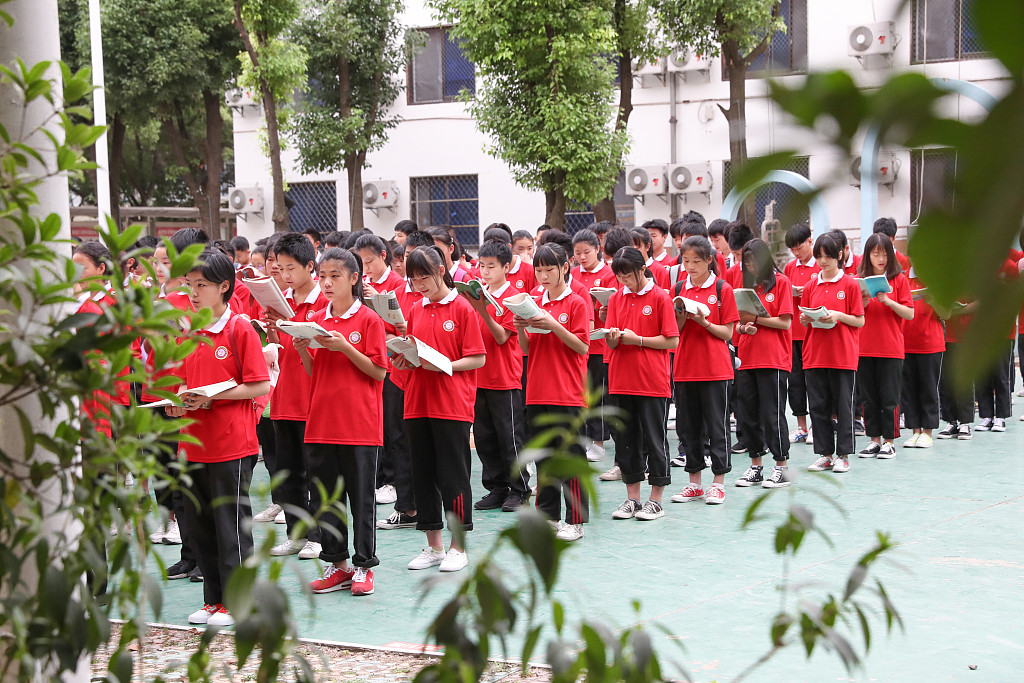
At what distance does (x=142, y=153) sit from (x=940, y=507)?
80.0 feet

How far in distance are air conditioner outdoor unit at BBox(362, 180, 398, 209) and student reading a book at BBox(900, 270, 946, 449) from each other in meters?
12.1

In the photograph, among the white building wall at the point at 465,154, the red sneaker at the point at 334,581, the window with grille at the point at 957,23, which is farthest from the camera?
the white building wall at the point at 465,154

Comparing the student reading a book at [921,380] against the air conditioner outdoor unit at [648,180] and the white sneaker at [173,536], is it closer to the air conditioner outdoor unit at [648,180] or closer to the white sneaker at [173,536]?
the white sneaker at [173,536]

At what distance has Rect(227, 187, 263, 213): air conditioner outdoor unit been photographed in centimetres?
1972

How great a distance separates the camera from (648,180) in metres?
16.9

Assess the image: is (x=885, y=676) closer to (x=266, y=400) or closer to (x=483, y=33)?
(x=266, y=400)

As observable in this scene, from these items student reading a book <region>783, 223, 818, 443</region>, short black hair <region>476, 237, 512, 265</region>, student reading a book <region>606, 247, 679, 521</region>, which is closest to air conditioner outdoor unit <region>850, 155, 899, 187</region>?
student reading a book <region>606, 247, 679, 521</region>

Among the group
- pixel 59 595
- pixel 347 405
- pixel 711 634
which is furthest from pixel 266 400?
pixel 59 595

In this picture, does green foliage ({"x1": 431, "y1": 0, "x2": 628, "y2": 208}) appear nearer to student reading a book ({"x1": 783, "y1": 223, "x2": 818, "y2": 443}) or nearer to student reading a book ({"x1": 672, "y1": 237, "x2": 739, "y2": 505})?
student reading a book ({"x1": 783, "y1": 223, "x2": 818, "y2": 443})

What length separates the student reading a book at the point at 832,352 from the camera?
6.84m

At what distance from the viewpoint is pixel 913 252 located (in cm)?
47

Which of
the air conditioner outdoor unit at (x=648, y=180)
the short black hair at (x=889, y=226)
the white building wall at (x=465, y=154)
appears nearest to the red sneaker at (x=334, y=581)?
the short black hair at (x=889, y=226)

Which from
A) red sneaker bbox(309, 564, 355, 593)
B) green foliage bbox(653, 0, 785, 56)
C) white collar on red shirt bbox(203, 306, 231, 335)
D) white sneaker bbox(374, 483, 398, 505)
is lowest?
white sneaker bbox(374, 483, 398, 505)

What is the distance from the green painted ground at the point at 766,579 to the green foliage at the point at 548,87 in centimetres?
622
